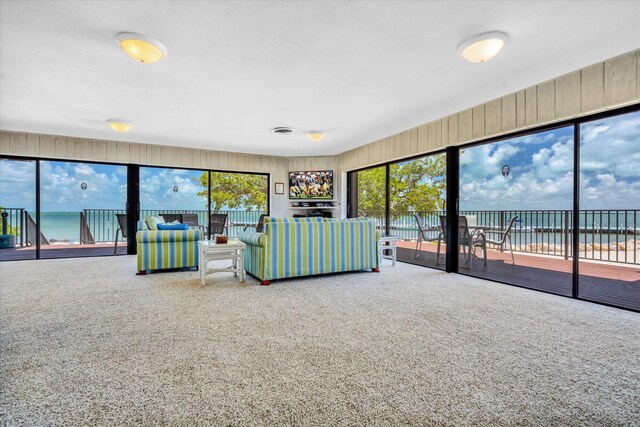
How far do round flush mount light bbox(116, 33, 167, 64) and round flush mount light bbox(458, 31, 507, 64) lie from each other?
255cm

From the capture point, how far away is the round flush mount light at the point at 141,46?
241 cm

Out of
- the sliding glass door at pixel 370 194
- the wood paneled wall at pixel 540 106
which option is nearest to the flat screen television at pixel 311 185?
the sliding glass door at pixel 370 194

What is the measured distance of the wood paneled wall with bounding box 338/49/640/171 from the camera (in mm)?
2750

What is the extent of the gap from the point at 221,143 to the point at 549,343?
6230 millimetres

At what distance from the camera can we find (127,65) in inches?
118

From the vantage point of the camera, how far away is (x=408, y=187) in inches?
301

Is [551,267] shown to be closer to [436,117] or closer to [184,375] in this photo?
[436,117]

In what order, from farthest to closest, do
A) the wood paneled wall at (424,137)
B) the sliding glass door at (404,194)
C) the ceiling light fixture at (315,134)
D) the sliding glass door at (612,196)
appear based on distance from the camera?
the sliding glass door at (404,194)
the ceiling light fixture at (315,134)
the sliding glass door at (612,196)
the wood paneled wall at (424,137)

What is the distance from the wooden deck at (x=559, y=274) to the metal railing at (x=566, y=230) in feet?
0.96

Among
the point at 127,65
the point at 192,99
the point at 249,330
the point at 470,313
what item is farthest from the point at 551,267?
the point at 127,65

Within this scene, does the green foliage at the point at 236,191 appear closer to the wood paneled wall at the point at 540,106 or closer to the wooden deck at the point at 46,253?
the wooden deck at the point at 46,253

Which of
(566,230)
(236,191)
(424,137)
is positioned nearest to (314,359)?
(424,137)

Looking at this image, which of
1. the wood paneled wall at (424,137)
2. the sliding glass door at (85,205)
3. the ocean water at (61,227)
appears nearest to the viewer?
the wood paneled wall at (424,137)

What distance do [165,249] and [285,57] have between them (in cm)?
319
